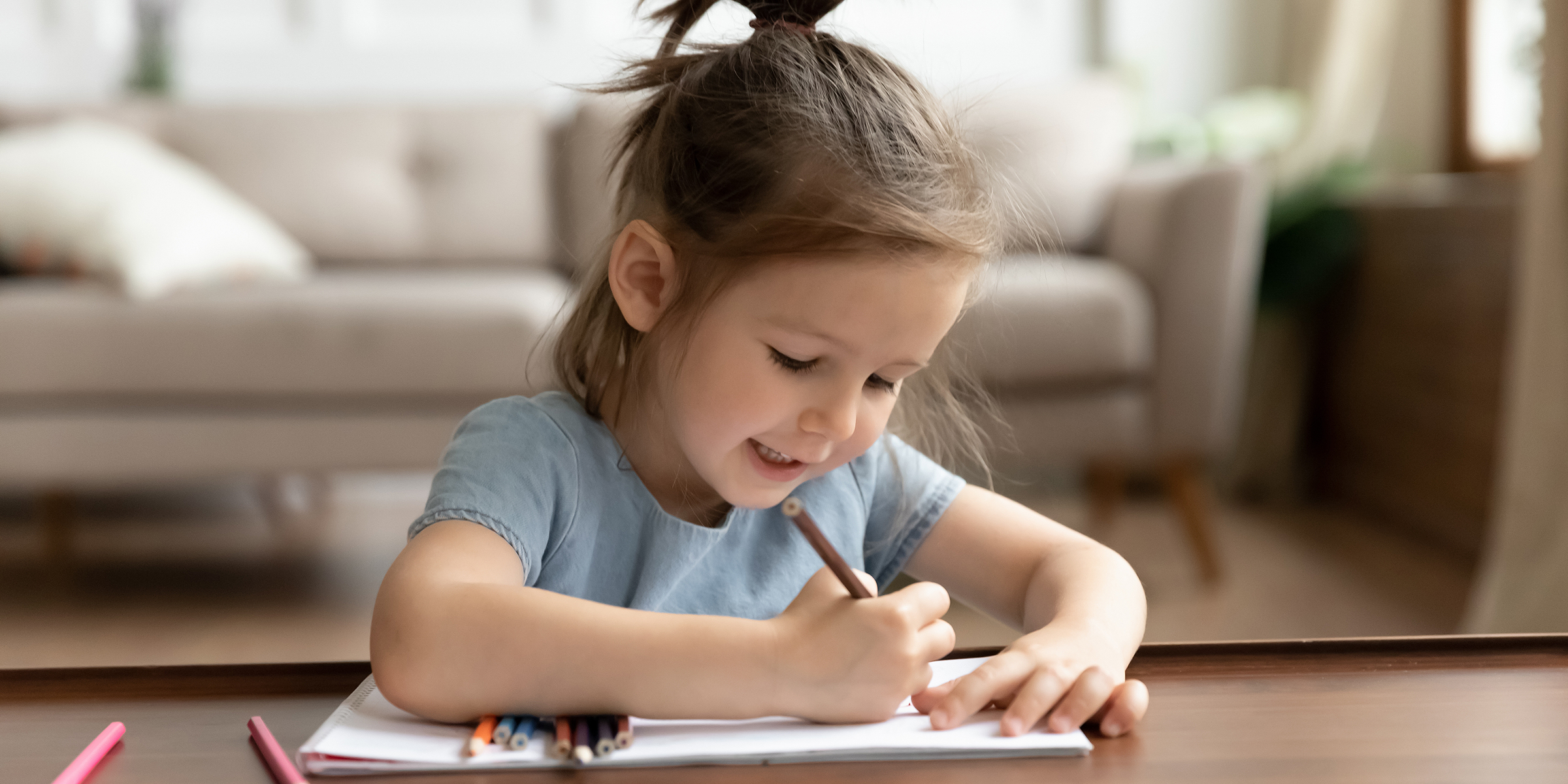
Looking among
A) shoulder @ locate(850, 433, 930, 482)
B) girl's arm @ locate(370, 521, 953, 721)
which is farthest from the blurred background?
girl's arm @ locate(370, 521, 953, 721)

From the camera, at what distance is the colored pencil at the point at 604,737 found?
Answer: 442 mm

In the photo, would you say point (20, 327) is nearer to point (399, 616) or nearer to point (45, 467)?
point (45, 467)

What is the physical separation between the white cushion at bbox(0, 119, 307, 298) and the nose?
1.52 metres

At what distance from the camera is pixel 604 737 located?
45cm

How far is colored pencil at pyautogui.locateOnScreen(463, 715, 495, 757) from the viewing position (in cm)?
44

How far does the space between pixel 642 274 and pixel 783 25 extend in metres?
0.15

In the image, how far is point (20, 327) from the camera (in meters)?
1.71

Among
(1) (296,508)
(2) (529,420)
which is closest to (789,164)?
(2) (529,420)

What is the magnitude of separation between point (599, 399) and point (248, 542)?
6.13 ft

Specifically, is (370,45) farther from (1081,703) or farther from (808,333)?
(1081,703)

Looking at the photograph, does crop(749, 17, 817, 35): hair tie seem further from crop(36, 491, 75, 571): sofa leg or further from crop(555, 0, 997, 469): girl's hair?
crop(36, 491, 75, 571): sofa leg

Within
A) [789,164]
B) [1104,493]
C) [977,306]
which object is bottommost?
[1104,493]

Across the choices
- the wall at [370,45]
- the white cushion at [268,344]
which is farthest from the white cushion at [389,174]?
the white cushion at [268,344]

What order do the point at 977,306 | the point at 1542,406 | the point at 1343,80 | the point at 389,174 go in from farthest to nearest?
the point at 1343,80, the point at 389,174, the point at 1542,406, the point at 977,306
